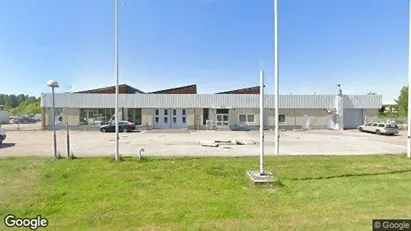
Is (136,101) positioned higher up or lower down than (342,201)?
higher up

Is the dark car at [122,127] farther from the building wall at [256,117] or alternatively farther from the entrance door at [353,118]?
the entrance door at [353,118]

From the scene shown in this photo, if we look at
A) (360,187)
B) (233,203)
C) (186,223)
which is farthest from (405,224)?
(186,223)

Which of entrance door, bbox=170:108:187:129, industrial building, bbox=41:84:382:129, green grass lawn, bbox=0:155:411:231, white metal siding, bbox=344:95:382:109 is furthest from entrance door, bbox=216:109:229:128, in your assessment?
green grass lawn, bbox=0:155:411:231

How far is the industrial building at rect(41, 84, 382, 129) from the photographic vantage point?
39.5 m

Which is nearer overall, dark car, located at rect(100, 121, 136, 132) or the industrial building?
dark car, located at rect(100, 121, 136, 132)

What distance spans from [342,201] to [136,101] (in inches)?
1407

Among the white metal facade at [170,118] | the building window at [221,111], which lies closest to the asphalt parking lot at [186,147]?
the white metal facade at [170,118]

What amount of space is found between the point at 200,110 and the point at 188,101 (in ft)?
6.65

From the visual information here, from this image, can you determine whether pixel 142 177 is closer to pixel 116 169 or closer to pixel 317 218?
pixel 116 169

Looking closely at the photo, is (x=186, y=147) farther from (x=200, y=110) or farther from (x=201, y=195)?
(x=200, y=110)

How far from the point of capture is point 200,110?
40469 millimetres

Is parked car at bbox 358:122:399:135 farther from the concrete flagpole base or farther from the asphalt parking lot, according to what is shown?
the concrete flagpole base

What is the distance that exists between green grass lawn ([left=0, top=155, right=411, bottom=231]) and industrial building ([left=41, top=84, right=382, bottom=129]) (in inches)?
1155

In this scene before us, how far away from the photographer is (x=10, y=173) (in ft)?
30.6
